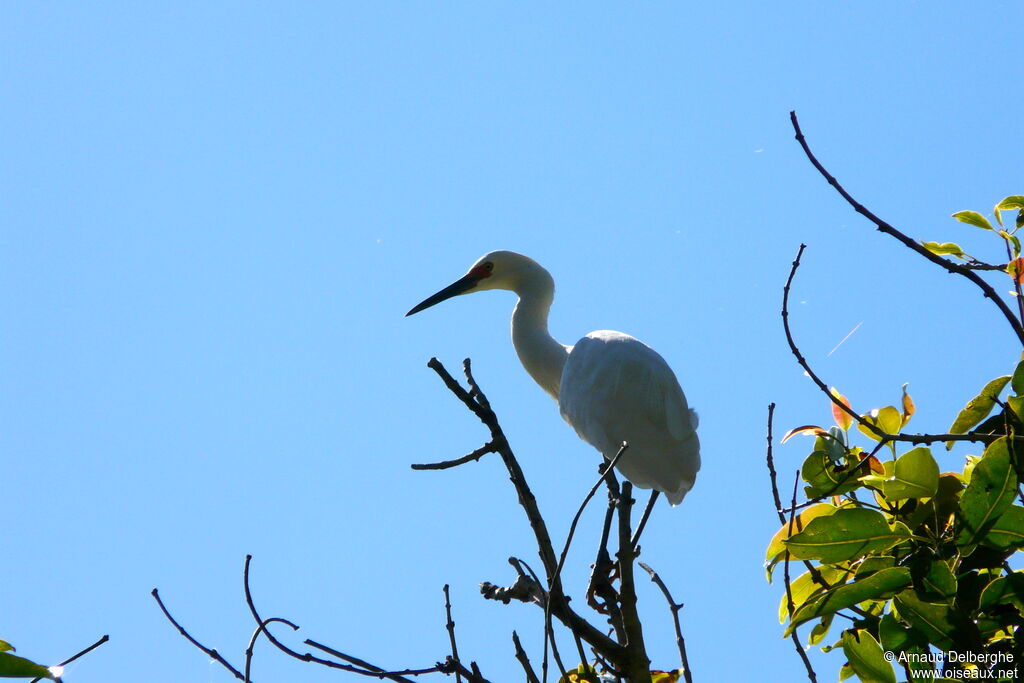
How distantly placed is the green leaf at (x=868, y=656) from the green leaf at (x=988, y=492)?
0.82ft

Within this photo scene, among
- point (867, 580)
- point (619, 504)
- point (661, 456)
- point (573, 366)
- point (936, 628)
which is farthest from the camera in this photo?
point (573, 366)

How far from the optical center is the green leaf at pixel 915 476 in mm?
1744

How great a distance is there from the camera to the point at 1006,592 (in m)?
1.61

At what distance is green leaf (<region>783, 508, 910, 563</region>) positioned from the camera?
175 cm

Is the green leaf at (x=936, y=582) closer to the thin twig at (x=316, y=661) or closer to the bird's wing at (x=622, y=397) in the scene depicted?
the thin twig at (x=316, y=661)

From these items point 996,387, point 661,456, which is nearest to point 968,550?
point 996,387

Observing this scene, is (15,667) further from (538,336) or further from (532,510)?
(538,336)

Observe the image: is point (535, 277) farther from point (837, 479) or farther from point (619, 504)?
point (837, 479)

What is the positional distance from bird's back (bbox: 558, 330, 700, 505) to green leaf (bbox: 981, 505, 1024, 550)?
271 cm

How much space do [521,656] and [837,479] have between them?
718 millimetres

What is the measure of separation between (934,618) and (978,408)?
0.66 m

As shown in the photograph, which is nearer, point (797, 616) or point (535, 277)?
point (797, 616)

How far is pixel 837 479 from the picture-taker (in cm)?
201

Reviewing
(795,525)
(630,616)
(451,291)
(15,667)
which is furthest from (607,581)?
(451,291)
